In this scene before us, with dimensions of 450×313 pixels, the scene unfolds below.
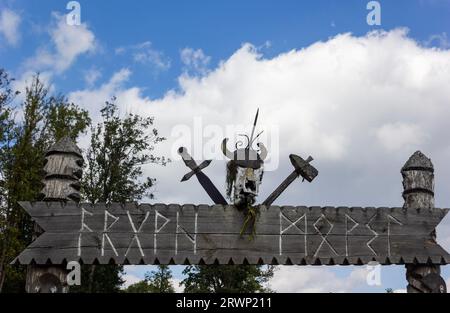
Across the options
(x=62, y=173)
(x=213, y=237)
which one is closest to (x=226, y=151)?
(x=213, y=237)

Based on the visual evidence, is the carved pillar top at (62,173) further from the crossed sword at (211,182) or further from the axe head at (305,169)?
the axe head at (305,169)

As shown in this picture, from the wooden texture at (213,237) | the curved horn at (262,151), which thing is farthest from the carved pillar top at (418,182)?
the curved horn at (262,151)

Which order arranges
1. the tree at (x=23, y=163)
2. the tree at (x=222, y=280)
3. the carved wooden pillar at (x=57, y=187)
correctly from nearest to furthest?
the carved wooden pillar at (x=57, y=187) < the tree at (x=23, y=163) < the tree at (x=222, y=280)

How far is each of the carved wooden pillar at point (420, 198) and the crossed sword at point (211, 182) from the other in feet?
4.61

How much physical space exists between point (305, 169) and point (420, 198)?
173cm

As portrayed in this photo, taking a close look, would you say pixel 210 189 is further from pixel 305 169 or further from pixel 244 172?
pixel 305 169

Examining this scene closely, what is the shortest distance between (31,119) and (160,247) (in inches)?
678

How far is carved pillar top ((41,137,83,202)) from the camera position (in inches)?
297

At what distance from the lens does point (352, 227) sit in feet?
24.8

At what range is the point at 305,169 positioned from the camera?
25.6 feet

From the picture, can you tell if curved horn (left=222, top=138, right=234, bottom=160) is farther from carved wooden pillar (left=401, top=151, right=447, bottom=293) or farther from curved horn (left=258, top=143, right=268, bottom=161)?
carved wooden pillar (left=401, top=151, right=447, bottom=293)

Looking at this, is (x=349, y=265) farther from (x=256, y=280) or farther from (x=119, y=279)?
(x=256, y=280)

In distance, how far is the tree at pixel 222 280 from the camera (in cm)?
3123
